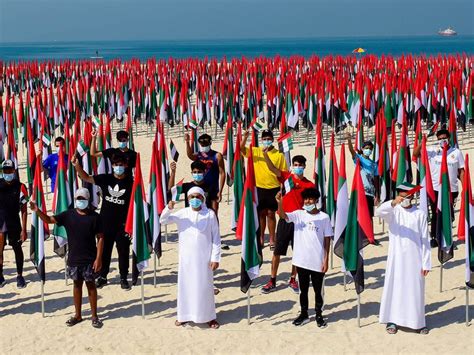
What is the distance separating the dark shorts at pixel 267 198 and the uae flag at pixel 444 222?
1.84 metres

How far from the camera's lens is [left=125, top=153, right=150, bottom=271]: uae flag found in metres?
6.90

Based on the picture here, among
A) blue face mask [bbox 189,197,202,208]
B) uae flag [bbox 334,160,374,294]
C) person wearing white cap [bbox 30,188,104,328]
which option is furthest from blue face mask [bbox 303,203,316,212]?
person wearing white cap [bbox 30,188,104,328]

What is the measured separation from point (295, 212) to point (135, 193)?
1.56 m

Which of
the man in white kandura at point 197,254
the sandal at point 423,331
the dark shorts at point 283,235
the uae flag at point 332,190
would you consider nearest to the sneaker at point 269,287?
the dark shorts at point 283,235

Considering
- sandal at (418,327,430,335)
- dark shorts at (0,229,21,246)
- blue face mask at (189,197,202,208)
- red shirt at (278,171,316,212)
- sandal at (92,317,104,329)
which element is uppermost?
blue face mask at (189,197,202,208)

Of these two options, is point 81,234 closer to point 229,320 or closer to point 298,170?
point 229,320

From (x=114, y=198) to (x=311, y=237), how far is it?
83.6 inches

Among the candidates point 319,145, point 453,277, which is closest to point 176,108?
point 319,145

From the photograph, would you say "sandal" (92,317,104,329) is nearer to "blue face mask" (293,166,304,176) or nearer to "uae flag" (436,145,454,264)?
Result: "blue face mask" (293,166,304,176)

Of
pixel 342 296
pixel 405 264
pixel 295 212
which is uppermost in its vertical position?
pixel 295 212

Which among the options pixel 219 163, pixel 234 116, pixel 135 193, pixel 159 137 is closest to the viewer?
pixel 135 193

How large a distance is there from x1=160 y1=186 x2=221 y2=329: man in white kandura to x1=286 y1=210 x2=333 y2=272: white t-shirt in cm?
70

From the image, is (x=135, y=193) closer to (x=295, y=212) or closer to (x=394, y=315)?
(x=295, y=212)

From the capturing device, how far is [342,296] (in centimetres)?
730
